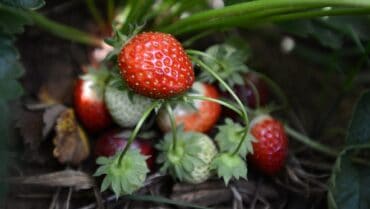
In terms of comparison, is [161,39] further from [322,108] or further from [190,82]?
[322,108]

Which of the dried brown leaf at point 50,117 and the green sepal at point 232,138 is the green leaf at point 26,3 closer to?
the dried brown leaf at point 50,117

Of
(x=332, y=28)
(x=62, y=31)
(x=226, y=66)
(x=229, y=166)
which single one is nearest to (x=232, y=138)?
(x=229, y=166)

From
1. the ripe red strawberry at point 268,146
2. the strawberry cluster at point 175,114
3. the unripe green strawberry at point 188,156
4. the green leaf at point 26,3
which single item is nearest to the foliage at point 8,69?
the green leaf at point 26,3

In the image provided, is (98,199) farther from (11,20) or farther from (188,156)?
(11,20)

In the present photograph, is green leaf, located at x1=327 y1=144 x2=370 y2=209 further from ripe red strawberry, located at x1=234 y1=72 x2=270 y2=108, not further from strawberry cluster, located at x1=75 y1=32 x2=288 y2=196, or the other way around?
ripe red strawberry, located at x1=234 y1=72 x2=270 y2=108

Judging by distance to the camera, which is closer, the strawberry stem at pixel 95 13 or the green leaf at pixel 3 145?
the green leaf at pixel 3 145
